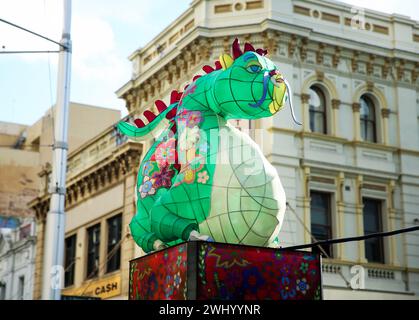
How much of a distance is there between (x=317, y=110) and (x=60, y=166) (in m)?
11.8

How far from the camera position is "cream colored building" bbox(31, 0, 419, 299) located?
2238 cm

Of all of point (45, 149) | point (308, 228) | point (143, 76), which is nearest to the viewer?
point (308, 228)

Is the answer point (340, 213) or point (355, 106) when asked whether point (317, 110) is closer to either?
point (355, 106)

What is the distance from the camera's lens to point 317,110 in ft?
77.6

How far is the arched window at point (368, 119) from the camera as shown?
79.9ft

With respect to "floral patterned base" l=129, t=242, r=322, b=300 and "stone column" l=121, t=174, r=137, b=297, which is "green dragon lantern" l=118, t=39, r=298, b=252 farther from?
"stone column" l=121, t=174, r=137, b=297

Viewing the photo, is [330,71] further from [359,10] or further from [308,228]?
[308,228]

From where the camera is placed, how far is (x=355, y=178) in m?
23.4

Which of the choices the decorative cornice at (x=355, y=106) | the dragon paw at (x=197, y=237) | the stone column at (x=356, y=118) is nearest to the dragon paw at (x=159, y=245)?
the dragon paw at (x=197, y=237)

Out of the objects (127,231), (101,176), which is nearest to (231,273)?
(127,231)

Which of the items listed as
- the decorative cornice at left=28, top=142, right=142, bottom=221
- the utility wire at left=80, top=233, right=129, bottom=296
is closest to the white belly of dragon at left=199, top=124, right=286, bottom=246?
the utility wire at left=80, top=233, right=129, bottom=296

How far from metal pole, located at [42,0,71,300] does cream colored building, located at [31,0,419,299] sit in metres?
9.03

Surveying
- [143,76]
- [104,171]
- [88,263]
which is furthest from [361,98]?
[88,263]

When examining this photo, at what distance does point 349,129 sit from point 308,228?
3.64m
